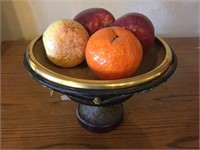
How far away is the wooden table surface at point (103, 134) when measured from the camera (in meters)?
0.46

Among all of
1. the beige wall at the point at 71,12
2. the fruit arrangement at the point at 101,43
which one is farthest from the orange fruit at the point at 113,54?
the beige wall at the point at 71,12

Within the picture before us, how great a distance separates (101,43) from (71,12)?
1.39ft

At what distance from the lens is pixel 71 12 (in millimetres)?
769

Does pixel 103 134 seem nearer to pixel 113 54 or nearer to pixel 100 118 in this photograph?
pixel 100 118

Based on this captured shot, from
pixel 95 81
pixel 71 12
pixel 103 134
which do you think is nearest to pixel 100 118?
pixel 103 134

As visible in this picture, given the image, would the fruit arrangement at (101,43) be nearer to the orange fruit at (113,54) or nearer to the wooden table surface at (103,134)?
the orange fruit at (113,54)

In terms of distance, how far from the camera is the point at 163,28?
2.68ft

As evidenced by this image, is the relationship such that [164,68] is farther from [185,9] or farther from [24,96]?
[185,9]

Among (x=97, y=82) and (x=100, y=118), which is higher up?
(x=97, y=82)

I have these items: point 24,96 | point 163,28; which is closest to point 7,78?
point 24,96

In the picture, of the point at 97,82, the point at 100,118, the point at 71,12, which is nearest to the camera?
the point at 97,82

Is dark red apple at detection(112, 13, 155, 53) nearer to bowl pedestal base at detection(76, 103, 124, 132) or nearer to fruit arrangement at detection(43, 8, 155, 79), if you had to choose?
fruit arrangement at detection(43, 8, 155, 79)

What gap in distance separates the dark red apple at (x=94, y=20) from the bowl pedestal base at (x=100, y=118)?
14 cm

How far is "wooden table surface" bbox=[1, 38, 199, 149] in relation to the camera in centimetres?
46
